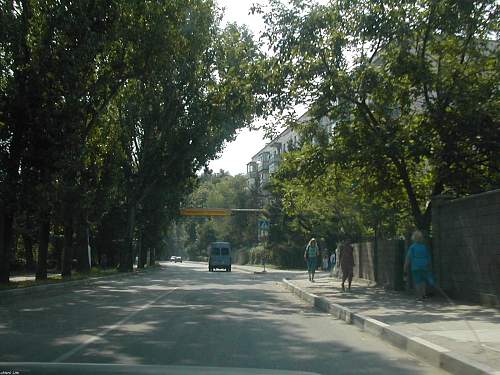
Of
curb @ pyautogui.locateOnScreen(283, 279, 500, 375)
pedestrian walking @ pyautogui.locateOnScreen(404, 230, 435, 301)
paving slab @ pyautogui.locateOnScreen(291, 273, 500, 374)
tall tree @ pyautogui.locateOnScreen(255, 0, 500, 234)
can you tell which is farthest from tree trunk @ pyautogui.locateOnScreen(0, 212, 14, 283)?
pedestrian walking @ pyautogui.locateOnScreen(404, 230, 435, 301)

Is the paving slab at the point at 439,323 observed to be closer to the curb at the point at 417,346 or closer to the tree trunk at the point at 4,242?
the curb at the point at 417,346

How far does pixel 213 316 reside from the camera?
13297 millimetres

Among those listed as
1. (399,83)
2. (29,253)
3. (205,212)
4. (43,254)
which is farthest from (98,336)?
(205,212)

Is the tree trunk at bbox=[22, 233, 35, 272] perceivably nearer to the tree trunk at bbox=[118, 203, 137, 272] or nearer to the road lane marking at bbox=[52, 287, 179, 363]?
the tree trunk at bbox=[118, 203, 137, 272]

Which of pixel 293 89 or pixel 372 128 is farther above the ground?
pixel 293 89

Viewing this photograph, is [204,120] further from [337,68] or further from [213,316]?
[213,316]

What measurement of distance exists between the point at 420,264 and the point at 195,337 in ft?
23.5

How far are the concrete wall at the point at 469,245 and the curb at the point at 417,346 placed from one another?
10.1ft

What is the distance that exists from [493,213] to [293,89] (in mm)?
7472

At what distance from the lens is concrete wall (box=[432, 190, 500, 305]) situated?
13.1 metres

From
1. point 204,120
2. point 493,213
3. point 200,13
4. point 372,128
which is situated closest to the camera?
point 493,213

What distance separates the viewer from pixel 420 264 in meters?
15.0

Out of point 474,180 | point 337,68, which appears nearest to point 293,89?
point 337,68

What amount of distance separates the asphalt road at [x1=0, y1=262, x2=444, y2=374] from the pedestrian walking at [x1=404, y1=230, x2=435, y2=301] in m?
2.73
